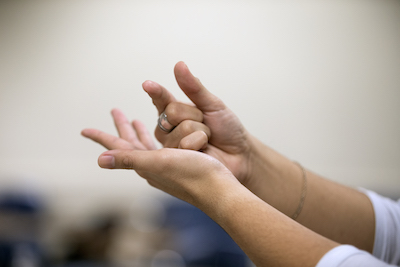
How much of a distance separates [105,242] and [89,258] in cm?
10

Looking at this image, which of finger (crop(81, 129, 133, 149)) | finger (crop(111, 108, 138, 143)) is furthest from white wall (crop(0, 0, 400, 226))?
finger (crop(81, 129, 133, 149))

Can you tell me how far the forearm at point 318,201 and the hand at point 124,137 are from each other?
0.29 metres

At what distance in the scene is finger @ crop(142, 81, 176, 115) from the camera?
663 millimetres

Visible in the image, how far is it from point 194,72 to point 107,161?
1.20m

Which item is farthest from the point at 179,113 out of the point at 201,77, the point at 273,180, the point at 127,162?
the point at 201,77

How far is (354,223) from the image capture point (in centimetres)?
76

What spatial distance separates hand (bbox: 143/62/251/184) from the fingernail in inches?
6.6

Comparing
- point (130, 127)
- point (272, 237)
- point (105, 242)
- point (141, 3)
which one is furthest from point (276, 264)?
point (141, 3)

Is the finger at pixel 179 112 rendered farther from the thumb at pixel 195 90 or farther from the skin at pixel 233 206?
the skin at pixel 233 206

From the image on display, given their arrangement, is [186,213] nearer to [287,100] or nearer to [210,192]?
[287,100]

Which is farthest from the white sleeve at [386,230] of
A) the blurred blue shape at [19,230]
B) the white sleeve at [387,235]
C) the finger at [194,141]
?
the blurred blue shape at [19,230]

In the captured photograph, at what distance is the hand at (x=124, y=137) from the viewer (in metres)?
0.79

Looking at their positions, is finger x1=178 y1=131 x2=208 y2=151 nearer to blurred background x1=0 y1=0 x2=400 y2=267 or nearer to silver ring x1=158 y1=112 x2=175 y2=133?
silver ring x1=158 y1=112 x2=175 y2=133

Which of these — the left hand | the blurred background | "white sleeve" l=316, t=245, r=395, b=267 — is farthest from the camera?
the blurred background
